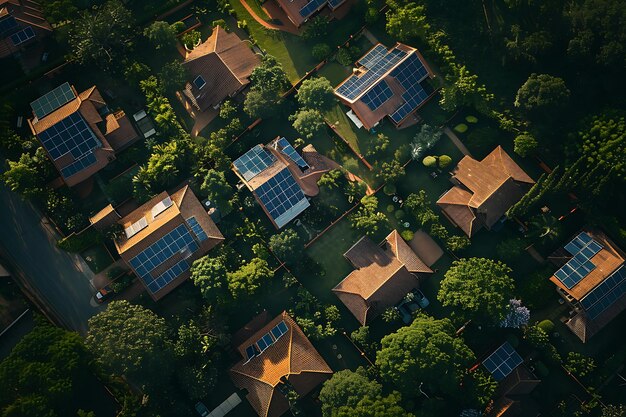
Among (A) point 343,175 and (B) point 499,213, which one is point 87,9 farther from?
(B) point 499,213

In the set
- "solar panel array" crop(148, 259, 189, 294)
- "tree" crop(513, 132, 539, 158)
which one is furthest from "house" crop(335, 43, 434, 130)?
"solar panel array" crop(148, 259, 189, 294)

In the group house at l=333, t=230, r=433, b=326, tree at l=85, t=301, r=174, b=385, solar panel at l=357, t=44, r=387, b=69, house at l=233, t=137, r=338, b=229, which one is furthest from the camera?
solar panel at l=357, t=44, r=387, b=69

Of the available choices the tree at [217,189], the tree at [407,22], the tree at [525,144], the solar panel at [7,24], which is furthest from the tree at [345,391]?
the solar panel at [7,24]

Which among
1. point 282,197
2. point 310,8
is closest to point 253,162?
point 282,197

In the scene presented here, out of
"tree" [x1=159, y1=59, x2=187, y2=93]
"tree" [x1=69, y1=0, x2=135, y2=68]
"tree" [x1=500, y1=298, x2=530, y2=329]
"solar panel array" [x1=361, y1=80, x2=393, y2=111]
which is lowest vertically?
"tree" [x1=500, y1=298, x2=530, y2=329]

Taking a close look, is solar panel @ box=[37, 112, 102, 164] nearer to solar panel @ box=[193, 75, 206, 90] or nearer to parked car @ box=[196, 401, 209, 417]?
solar panel @ box=[193, 75, 206, 90]

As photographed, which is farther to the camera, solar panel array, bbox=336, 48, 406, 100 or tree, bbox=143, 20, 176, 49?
tree, bbox=143, 20, 176, 49
